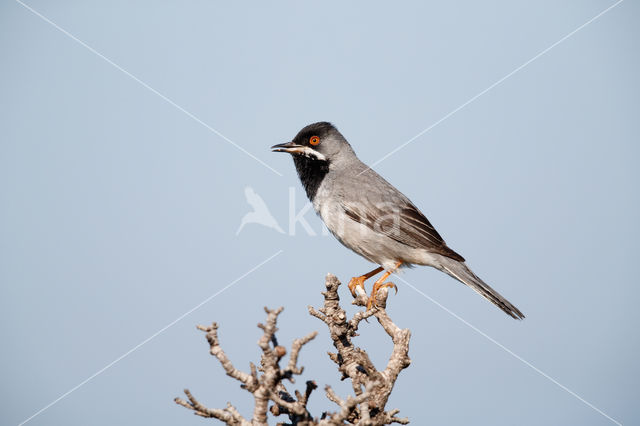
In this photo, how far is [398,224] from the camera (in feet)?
24.3

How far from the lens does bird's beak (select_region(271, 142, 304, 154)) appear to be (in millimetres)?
8055

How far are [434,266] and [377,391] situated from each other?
11.8 feet

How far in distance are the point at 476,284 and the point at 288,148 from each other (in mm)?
3490

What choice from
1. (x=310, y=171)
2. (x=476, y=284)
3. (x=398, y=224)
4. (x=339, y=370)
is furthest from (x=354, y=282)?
(x=339, y=370)

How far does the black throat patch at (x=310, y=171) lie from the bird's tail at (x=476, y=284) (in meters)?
2.28

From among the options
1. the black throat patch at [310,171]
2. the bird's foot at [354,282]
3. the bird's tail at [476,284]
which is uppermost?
the black throat patch at [310,171]

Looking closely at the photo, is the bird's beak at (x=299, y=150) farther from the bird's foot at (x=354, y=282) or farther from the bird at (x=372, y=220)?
the bird's foot at (x=354, y=282)

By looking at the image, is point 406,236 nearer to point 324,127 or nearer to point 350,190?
point 350,190

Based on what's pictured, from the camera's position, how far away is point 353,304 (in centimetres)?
628

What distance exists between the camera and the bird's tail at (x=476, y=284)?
655 centimetres

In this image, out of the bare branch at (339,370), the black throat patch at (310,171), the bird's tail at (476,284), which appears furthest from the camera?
the black throat patch at (310,171)

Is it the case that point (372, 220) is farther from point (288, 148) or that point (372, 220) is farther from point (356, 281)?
point (288, 148)

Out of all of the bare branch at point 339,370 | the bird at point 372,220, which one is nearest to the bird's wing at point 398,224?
the bird at point 372,220

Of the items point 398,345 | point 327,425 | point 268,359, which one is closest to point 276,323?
point 268,359
